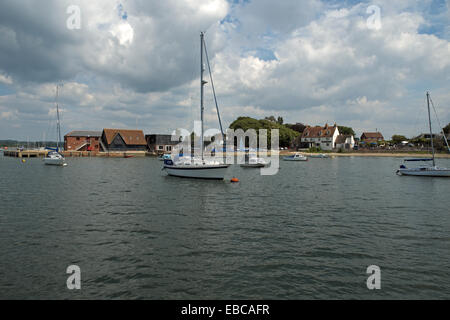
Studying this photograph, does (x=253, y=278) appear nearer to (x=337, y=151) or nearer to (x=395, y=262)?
(x=395, y=262)

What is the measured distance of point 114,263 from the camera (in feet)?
36.4

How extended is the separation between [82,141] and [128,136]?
60.9 ft

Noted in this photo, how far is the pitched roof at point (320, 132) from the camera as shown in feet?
427

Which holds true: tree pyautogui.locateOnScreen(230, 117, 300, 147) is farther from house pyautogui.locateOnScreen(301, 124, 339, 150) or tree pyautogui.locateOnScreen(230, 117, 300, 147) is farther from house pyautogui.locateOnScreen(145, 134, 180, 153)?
house pyautogui.locateOnScreen(145, 134, 180, 153)

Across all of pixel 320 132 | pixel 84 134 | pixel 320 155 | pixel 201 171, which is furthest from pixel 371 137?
pixel 201 171

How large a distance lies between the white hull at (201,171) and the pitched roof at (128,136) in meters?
78.2

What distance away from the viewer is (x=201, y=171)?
36844 mm

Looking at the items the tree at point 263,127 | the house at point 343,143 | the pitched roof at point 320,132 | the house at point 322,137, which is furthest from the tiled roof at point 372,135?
the tree at point 263,127

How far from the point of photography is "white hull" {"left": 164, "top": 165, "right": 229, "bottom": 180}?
35750mm
